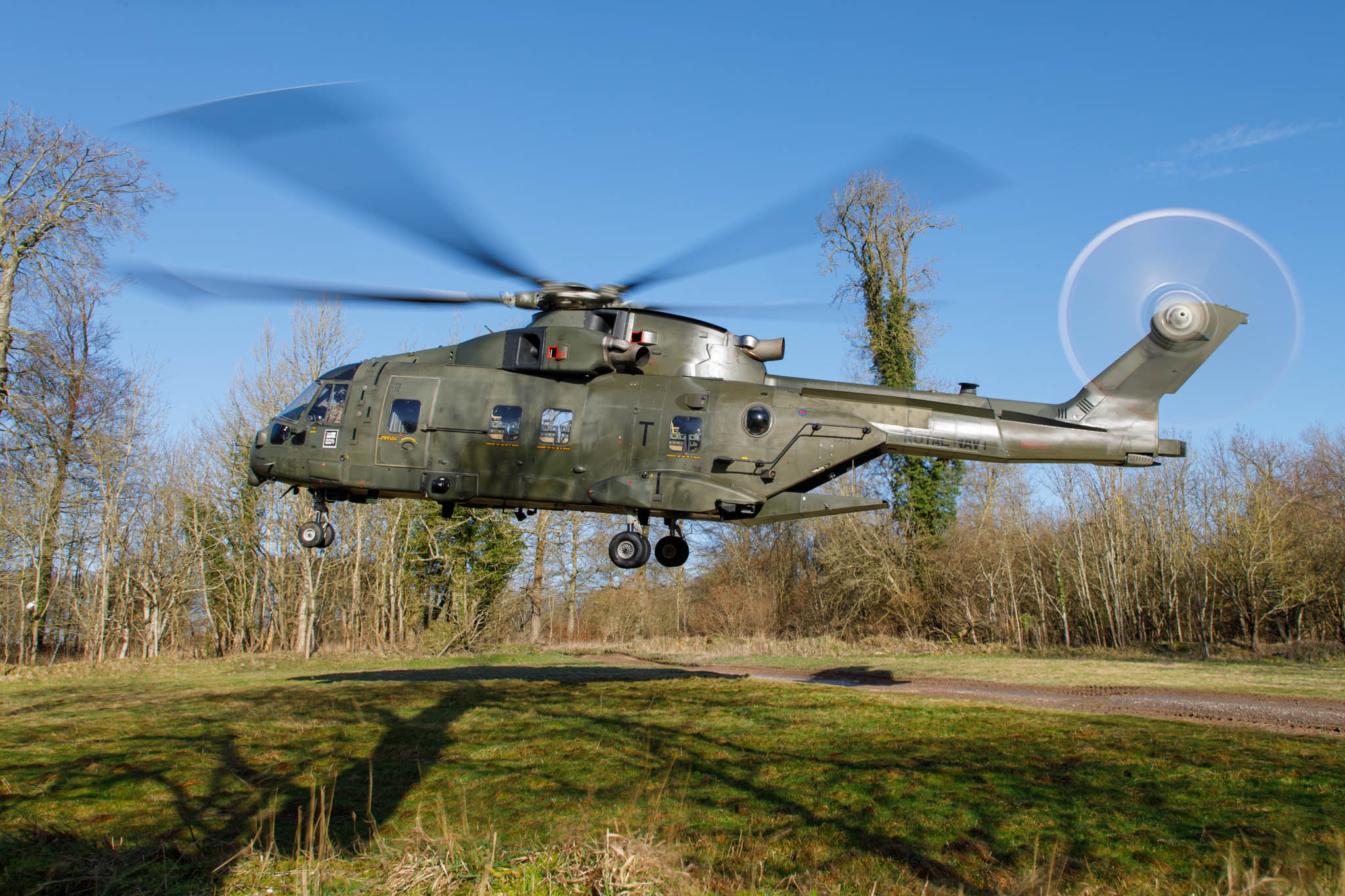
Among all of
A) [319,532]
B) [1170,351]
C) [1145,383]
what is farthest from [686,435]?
[1170,351]

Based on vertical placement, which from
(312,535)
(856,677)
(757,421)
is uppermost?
(757,421)

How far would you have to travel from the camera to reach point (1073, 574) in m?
32.2

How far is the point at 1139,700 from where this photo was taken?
13516 mm

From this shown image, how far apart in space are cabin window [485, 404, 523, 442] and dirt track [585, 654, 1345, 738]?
7.02 m

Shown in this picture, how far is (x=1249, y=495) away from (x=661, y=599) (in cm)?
2633

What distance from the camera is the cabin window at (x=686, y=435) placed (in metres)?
13.1

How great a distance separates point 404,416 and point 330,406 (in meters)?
1.46

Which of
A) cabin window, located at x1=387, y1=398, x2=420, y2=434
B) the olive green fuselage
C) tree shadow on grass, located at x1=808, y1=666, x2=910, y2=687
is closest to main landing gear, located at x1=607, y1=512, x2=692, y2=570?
the olive green fuselage

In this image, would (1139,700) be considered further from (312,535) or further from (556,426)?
(312,535)

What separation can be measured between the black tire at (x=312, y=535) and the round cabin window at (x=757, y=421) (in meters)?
7.16

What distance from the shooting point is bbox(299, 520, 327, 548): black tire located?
14016 millimetres

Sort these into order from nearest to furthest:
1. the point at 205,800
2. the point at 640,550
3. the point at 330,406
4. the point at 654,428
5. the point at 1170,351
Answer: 1. the point at 205,800
2. the point at 1170,351
3. the point at 654,428
4. the point at 640,550
5. the point at 330,406

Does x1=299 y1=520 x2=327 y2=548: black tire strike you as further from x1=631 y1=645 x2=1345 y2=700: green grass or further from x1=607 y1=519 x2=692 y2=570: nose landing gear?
x1=631 y1=645 x2=1345 y2=700: green grass

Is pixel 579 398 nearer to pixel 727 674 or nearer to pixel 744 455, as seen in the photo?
pixel 744 455
